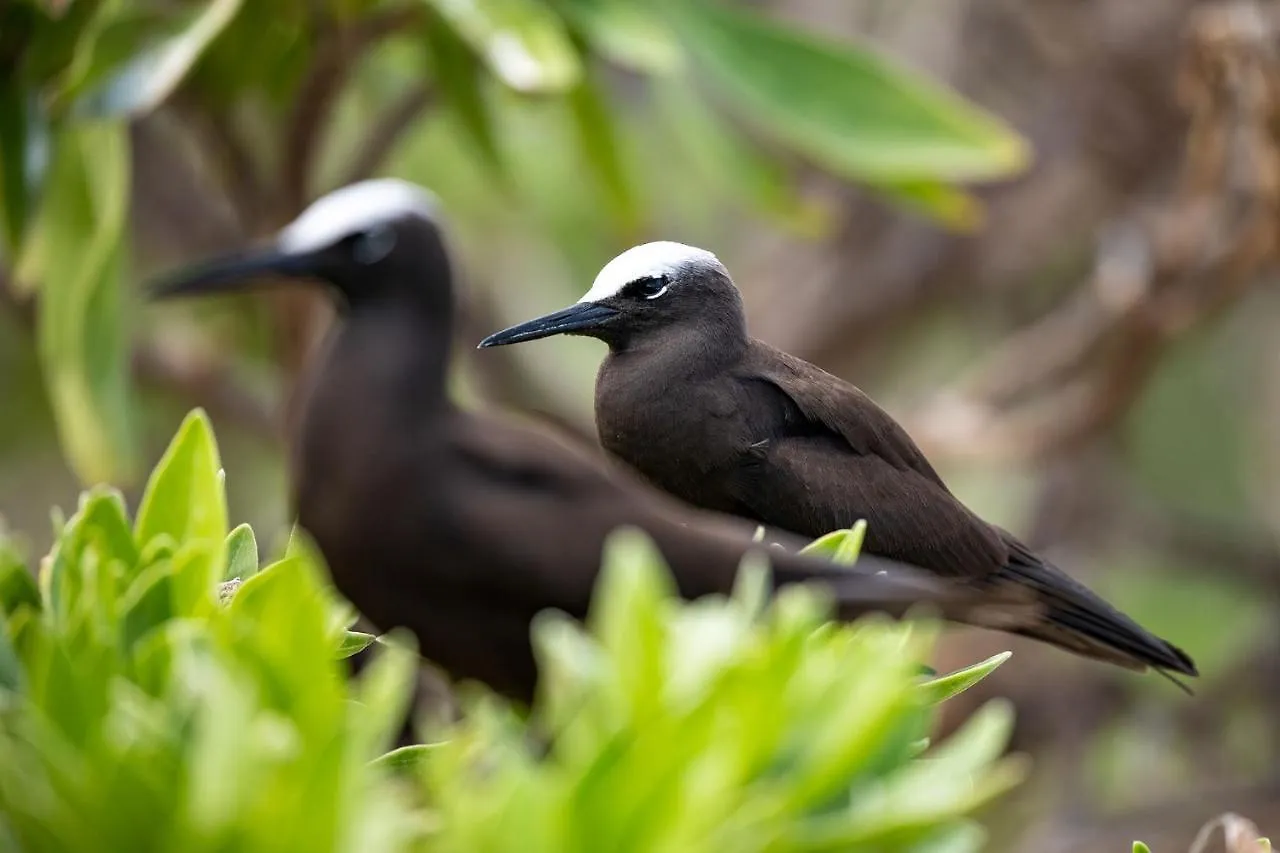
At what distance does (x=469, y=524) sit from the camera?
146 cm

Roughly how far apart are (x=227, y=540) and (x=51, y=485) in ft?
22.3

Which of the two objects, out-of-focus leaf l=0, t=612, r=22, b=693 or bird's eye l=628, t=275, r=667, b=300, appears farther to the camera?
bird's eye l=628, t=275, r=667, b=300

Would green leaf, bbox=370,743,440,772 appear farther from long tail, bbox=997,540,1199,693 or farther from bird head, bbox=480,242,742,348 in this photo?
long tail, bbox=997,540,1199,693

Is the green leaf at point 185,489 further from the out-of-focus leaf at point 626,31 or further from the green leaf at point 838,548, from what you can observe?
the out-of-focus leaf at point 626,31

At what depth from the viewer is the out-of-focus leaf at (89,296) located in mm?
3039

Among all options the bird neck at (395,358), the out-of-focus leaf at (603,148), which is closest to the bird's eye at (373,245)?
the bird neck at (395,358)

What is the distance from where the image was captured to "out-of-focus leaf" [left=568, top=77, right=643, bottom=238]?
146 inches

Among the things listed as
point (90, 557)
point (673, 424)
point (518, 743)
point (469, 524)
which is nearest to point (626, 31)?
point (673, 424)

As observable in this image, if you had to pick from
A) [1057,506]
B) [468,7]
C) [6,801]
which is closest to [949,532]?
[6,801]

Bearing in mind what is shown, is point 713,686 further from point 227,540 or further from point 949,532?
point 949,532

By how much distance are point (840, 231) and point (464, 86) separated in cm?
209

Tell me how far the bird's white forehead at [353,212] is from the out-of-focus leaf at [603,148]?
1.44m

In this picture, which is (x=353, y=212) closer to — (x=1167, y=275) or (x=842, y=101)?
(x=842, y=101)

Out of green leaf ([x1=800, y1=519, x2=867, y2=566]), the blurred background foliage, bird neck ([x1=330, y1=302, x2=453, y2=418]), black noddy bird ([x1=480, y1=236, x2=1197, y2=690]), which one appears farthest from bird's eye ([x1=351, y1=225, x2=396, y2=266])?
green leaf ([x1=800, y1=519, x2=867, y2=566])
